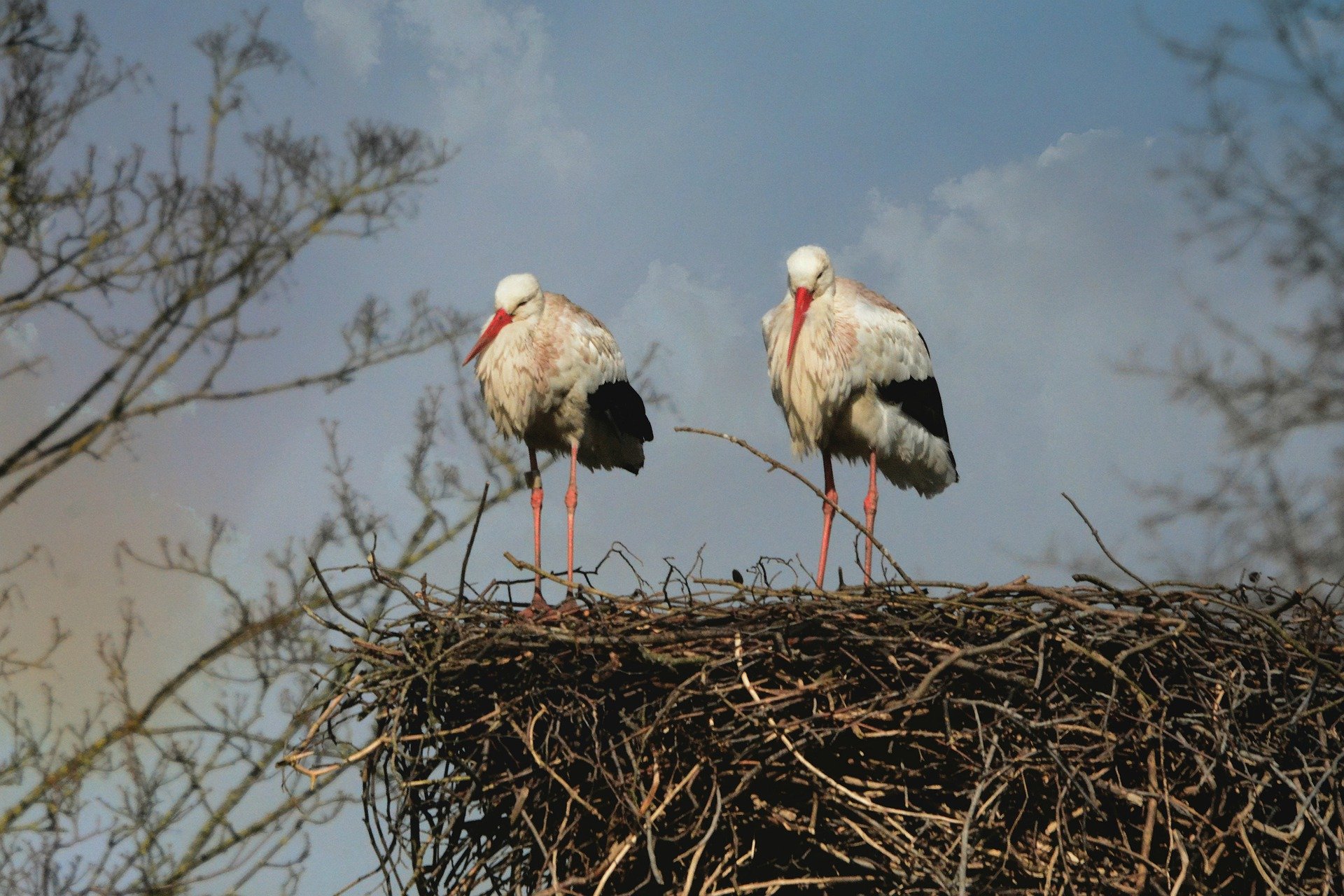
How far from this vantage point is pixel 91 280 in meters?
7.44

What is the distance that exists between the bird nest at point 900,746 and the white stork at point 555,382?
143cm

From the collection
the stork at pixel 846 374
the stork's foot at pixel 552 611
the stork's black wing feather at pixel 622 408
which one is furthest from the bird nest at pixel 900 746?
the stork's black wing feather at pixel 622 408

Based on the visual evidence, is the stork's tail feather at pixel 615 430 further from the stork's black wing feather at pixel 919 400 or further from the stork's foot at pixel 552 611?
the stork's foot at pixel 552 611

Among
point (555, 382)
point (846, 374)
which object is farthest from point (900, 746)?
point (555, 382)

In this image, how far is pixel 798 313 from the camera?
3.97 metres

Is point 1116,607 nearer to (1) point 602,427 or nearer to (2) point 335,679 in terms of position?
(2) point 335,679

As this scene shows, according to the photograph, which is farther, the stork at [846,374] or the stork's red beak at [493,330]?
the stork's red beak at [493,330]

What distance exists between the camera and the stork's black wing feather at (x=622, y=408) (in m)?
4.35

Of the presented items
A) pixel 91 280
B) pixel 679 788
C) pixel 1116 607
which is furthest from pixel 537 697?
pixel 91 280

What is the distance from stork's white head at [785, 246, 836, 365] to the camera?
3.97m

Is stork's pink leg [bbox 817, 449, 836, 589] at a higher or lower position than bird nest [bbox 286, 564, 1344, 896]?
higher

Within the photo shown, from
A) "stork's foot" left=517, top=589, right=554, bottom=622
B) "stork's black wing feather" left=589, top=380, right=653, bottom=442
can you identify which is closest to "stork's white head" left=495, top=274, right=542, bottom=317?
"stork's black wing feather" left=589, top=380, right=653, bottom=442

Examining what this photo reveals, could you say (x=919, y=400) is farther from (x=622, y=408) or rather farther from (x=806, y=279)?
(x=622, y=408)

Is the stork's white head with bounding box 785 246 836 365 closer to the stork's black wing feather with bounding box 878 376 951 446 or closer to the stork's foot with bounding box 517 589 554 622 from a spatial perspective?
the stork's black wing feather with bounding box 878 376 951 446
